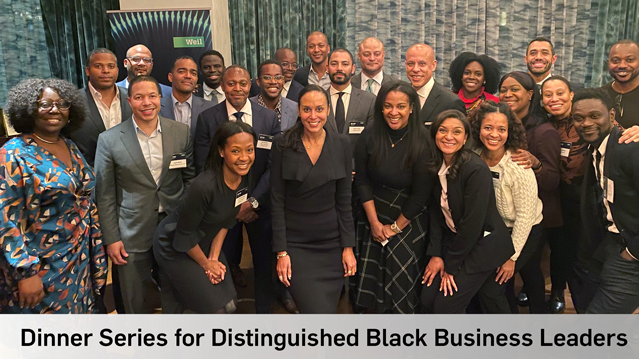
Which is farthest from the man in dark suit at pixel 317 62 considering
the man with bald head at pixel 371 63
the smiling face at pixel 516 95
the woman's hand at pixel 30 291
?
the woman's hand at pixel 30 291

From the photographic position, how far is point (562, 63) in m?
5.00

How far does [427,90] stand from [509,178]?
2.76 feet

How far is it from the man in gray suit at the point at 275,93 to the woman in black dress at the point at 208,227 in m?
0.88

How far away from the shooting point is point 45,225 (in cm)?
222

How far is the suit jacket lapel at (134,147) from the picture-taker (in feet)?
8.37

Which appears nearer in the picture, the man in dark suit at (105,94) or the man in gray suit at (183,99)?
the man in dark suit at (105,94)

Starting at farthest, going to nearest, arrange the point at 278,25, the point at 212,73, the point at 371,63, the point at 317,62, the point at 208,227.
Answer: the point at 278,25 < the point at 317,62 < the point at 212,73 < the point at 371,63 < the point at 208,227

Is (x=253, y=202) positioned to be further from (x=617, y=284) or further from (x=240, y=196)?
(x=617, y=284)

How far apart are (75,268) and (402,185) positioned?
170cm

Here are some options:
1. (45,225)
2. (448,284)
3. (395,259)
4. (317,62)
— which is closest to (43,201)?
(45,225)

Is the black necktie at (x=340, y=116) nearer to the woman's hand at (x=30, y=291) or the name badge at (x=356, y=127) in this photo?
the name badge at (x=356, y=127)

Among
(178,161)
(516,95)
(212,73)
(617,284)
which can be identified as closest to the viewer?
(617,284)

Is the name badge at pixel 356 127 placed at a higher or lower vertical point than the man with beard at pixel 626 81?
lower

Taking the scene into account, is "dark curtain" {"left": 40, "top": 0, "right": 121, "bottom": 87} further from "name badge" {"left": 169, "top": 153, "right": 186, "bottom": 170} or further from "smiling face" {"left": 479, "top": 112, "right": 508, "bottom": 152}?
"smiling face" {"left": 479, "top": 112, "right": 508, "bottom": 152}
